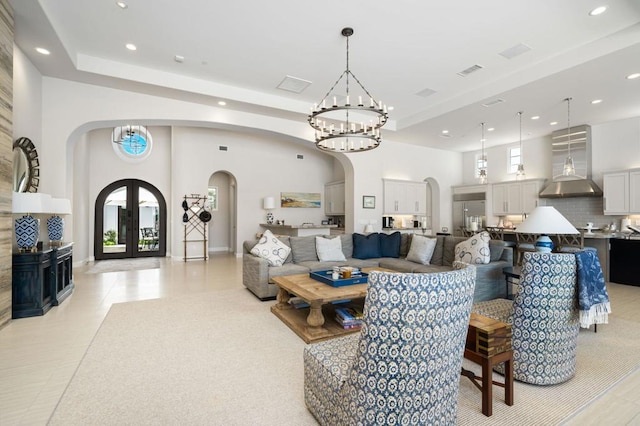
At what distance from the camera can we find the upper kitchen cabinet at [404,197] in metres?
8.40

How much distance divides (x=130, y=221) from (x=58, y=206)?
16.8 feet

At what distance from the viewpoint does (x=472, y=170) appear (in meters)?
9.90

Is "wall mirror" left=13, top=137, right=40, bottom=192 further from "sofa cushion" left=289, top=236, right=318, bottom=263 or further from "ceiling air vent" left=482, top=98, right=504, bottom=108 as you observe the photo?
"ceiling air vent" left=482, top=98, right=504, bottom=108

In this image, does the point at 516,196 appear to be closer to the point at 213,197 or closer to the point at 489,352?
the point at 489,352

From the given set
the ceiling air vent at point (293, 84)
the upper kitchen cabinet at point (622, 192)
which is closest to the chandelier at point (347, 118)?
the ceiling air vent at point (293, 84)

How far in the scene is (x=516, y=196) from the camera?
8.46 meters

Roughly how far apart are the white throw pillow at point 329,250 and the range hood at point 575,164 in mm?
5581

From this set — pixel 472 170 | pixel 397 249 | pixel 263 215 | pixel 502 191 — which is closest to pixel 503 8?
pixel 397 249

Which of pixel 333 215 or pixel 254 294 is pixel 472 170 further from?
pixel 254 294

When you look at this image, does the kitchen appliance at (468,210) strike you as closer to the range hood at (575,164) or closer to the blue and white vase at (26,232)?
the range hood at (575,164)

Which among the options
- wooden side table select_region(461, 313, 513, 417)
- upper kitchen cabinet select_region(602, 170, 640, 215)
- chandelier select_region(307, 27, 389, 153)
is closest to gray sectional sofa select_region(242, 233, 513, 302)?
chandelier select_region(307, 27, 389, 153)

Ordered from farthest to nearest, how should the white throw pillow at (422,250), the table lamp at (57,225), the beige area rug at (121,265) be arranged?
the beige area rug at (121,265)
the white throw pillow at (422,250)
the table lamp at (57,225)

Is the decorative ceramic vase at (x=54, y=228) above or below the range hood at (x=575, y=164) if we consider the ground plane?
below

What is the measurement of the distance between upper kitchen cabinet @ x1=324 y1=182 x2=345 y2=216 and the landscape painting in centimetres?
29
